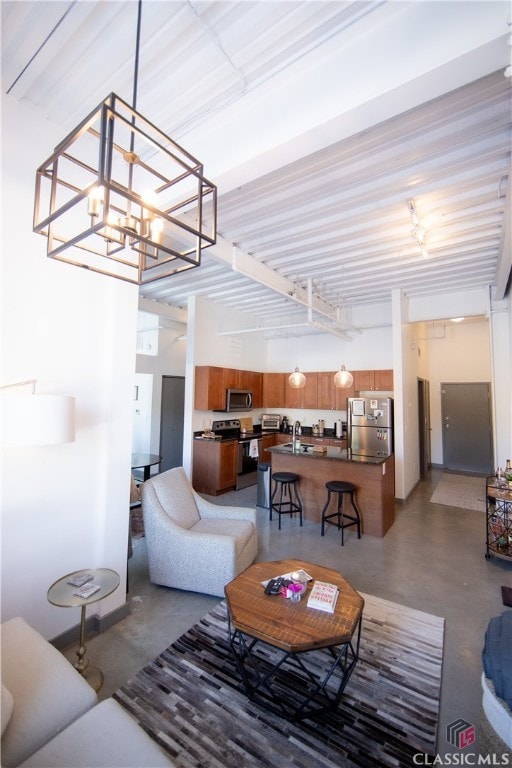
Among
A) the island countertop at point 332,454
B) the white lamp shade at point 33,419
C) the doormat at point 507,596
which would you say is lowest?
the doormat at point 507,596

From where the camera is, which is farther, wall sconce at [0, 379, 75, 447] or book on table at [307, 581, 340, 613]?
book on table at [307, 581, 340, 613]

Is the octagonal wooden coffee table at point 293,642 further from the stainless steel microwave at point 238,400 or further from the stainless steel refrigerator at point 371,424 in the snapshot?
the stainless steel microwave at point 238,400

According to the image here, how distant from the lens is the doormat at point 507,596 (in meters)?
2.60

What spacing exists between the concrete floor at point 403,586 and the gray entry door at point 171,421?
3.04 meters

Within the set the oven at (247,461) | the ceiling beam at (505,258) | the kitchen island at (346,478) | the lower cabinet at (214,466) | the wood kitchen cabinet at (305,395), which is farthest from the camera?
the wood kitchen cabinet at (305,395)

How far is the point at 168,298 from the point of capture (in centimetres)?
611

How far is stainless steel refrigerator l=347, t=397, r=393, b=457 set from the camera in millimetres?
5562

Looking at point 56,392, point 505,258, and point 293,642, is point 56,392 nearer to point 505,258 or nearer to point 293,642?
point 293,642

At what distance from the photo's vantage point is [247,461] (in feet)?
20.5

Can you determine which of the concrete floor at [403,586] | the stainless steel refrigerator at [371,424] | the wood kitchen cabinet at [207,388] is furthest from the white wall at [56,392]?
the stainless steel refrigerator at [371,424]

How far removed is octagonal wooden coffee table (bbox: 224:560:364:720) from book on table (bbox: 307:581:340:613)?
3 centimetres

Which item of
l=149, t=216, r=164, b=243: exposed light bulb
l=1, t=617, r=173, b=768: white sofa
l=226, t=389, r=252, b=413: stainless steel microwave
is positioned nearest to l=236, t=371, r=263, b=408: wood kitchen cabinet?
l=226, t=389, r=252, b=413: stainless steel microwave

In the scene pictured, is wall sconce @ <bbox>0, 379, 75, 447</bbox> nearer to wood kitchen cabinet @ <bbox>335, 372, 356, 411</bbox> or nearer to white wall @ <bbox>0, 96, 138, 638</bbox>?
white wall @ <bbox>0, 96, 138, 638</bbox>

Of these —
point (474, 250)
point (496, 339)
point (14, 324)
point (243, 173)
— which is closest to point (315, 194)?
point (243, 173)
